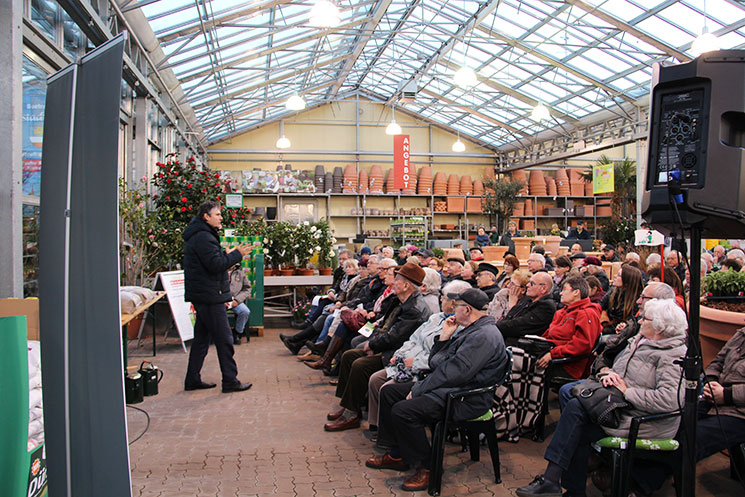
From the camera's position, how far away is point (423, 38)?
13.5 metres

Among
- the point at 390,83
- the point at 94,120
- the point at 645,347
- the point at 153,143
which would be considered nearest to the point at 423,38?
the point at 390,83

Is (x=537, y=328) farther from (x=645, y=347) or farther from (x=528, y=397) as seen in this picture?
→ (x=645, y=347)

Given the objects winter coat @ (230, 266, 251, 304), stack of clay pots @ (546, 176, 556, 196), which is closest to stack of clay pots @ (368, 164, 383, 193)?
stack of clay pots @ (546, 176, 556, 196)

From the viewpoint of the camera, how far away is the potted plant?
3.62 metres

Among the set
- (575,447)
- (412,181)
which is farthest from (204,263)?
(412,181)

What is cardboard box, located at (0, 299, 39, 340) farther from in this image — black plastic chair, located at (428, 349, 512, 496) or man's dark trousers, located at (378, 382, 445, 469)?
black plastic chair, located at (428, 349, 512, 496)

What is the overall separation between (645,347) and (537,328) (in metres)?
1.40

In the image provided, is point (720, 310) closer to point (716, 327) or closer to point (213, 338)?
point (716, 327)

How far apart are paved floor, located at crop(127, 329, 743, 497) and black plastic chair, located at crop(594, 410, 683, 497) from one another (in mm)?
391

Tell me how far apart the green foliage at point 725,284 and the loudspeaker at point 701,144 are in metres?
1.92

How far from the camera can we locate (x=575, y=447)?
286 cm

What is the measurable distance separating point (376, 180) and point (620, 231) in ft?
24.4

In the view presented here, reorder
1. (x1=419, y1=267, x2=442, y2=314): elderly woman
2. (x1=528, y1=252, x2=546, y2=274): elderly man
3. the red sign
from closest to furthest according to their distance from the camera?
(x1=419, y1=267, x2=442, y2=314): elderly woman, (x1=528, y1=252, x2=546, y2=274): elderly man, the red sign

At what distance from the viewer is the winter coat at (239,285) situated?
24.4 ft
